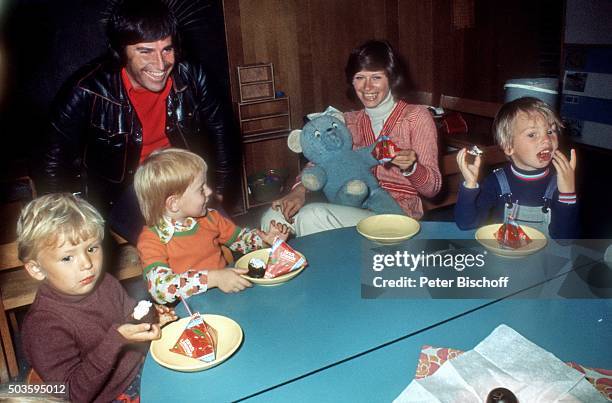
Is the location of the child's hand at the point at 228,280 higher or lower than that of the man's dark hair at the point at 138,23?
lower

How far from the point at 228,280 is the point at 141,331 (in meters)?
0.33

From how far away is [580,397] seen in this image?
106 cm

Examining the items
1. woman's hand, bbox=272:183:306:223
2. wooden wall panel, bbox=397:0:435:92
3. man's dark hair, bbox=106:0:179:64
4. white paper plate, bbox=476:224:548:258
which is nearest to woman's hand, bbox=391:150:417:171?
woman's hand, bbox=272:183:306:223

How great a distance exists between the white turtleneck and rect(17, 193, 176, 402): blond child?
4.81ft

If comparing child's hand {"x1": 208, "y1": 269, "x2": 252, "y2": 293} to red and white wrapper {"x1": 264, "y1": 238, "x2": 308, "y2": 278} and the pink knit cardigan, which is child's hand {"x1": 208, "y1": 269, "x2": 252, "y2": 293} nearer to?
red and white wrapper {"x1": 264, "y1": 238, "x2": 308, "y2": 278}

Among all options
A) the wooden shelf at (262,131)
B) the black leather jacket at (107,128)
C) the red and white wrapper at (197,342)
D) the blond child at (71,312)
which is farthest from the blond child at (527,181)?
the wooden shelf at (262,131)

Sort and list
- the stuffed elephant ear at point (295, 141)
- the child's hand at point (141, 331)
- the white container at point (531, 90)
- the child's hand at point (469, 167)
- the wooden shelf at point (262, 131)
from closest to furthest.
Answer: the child's hand at point (141, 331)
the child's hand at point (469, 167)
the stuffed elephant ear at point (295, 141)
the white container at point (531, 90)
the wooden shelf at point (262, 131)

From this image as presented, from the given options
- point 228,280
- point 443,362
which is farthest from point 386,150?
point 443,362

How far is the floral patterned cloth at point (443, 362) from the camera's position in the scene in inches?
42.9

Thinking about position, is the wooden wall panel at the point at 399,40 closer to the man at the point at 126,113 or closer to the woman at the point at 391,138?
the man at the point at 126,113

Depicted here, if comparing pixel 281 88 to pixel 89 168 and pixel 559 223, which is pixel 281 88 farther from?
pixel 559 223

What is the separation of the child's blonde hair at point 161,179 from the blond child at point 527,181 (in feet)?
3.22

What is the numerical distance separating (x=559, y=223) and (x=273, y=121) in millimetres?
2811

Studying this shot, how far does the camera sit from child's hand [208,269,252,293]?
1.54 m
